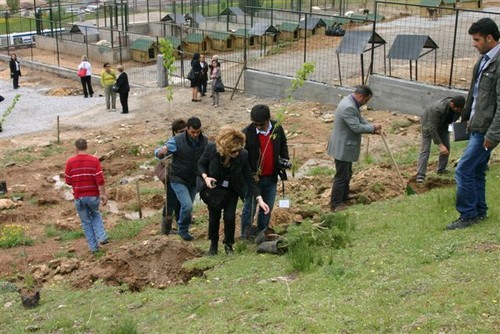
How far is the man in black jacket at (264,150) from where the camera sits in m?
8.80

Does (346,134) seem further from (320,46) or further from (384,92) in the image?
(320,46)

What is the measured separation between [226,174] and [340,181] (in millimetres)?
2336

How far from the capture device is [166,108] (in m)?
22.8

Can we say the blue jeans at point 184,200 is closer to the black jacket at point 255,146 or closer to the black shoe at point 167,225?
the black shoe at point 167,225

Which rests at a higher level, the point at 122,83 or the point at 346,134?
the point at 346,134

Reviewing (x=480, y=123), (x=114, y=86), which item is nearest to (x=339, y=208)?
(x=480, y=123)

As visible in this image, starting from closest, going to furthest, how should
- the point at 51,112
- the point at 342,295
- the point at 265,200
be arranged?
the point at 342,295
the point at 265,200
the point at 51,112

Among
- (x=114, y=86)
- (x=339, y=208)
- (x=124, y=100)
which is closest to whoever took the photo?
(x=339, y=208)

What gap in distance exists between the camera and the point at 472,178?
25.3 ft

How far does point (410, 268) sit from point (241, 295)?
1.60m

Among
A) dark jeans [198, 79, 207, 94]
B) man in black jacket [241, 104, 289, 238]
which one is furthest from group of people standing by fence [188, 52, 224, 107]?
man in black jacket [241, 104, 289, 238]

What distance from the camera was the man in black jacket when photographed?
28.9 ft

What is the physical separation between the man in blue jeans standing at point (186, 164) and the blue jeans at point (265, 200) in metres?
0.98

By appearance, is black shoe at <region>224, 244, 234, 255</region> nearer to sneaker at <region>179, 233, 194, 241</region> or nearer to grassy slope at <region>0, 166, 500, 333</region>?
grassy slope at <region>0, 166, 500, 333</region>
